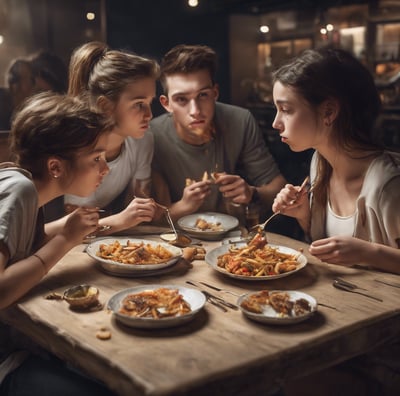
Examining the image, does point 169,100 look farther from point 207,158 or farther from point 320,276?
point 320,276

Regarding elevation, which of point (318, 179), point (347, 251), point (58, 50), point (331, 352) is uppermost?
point (58, 50)

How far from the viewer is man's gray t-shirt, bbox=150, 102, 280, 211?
3.18 metres

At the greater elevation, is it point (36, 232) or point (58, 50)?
point (58, 50)

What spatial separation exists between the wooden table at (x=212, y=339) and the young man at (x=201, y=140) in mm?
1109

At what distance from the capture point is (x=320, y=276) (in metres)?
1.93

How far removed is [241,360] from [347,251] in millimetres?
758

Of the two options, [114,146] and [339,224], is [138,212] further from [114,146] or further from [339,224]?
[339,224]

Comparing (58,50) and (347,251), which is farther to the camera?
(58,50)

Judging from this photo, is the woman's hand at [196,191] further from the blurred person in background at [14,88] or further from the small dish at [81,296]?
the blurred person in background at [14,88]

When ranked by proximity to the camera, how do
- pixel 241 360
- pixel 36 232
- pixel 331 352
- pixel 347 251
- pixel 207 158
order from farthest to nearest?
pixel 207 158, pixel 36 232, pixel 347 251, pixel 331 352, pixel 241 360

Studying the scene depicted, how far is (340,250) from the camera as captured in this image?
1896 millimetres

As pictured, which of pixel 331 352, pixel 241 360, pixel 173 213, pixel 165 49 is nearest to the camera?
pixel 241 360

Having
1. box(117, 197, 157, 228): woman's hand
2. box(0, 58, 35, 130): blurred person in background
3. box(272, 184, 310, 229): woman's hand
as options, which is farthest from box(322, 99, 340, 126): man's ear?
box(0, 58, 35, 130): blurred person in background

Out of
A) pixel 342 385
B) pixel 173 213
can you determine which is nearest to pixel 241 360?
pixel 342 385
